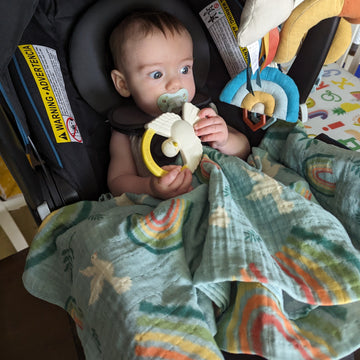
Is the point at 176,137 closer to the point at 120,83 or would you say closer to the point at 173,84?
the point at 173,84

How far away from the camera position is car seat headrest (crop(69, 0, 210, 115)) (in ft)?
2.63

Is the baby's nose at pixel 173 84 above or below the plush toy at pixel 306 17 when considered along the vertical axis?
below

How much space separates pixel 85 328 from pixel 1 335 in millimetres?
837

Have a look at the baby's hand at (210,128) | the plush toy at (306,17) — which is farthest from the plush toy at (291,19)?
the baby's hand at (210,128)

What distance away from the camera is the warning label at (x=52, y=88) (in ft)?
2.23

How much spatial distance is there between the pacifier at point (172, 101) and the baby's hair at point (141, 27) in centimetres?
15

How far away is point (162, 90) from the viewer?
805mm

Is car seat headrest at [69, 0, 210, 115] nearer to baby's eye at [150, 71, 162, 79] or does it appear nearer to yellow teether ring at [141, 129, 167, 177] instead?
baby's eye at [150, 71, 162, 79]

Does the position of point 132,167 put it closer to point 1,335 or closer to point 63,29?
point 63,29

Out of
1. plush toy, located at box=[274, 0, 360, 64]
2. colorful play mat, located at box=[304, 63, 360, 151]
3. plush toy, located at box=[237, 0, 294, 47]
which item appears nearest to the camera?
plush toy, located at box=[237, 0, 294, 47]

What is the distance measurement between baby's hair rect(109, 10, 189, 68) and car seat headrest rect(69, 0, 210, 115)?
25 mm

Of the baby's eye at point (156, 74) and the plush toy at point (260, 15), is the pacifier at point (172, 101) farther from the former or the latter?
the plush toy at point (260, 15)

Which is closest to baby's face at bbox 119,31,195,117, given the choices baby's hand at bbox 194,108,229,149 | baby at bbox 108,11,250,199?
baby at bbox 108,11,250,199

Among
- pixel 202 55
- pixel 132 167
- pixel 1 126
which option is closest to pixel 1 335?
pixel 132 167
